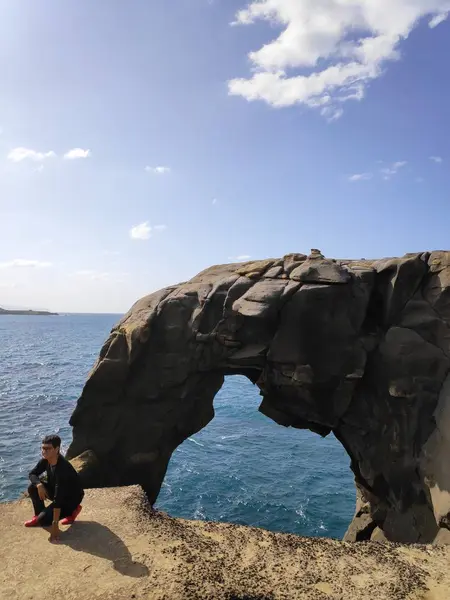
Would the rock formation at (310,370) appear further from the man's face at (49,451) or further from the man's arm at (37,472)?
the man's face at (49,451)

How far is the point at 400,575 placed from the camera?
350 inches

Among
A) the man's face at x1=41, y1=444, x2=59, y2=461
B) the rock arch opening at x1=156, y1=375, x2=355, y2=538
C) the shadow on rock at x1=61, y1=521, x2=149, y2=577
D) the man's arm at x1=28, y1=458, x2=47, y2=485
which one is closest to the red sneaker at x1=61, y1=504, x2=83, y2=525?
the shadow on rock at x1=61, y1=521, x2=149, y2=577

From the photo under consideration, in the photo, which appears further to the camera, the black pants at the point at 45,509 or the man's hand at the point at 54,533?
the black pants at the point at 45,509

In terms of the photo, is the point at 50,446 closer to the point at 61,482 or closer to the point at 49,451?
the point at 49,451

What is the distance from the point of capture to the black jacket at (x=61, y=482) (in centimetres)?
995

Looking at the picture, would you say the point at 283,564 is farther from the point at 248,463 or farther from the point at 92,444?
the point at 248,463

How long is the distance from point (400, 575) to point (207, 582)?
4053mm

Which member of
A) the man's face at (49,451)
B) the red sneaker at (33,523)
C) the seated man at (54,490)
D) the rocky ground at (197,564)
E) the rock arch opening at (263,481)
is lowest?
the rock arch opening at (263,481)

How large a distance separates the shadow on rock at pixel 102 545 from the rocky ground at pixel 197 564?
0.02m

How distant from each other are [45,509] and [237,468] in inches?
857

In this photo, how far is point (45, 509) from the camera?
10438mm

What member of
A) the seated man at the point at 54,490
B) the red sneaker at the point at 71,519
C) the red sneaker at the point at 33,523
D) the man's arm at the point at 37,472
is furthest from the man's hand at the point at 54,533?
the man's arm at the point at 37,472

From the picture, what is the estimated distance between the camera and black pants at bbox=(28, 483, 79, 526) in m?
10.3

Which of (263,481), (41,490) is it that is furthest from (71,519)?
(263,481)
